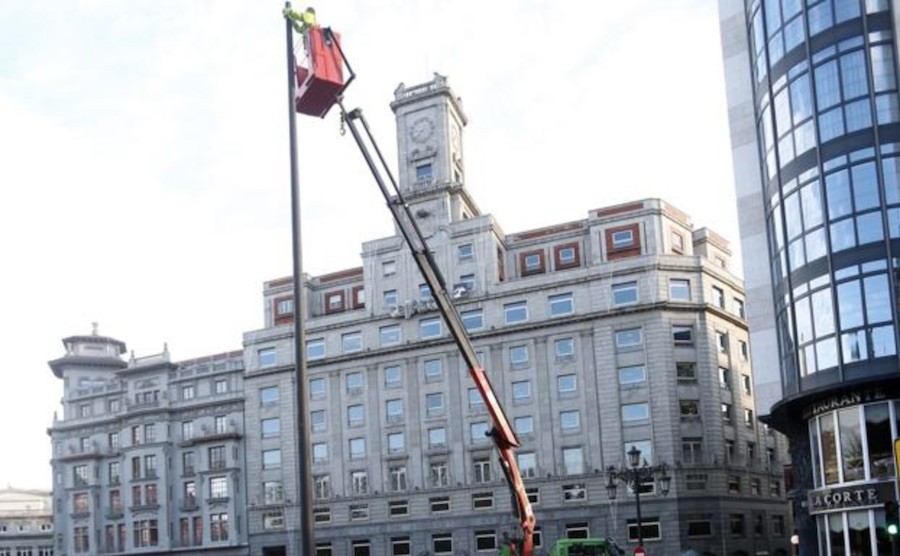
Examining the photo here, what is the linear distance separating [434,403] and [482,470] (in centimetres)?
597

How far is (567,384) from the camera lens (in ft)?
250

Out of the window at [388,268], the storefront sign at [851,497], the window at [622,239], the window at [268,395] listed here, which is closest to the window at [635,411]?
the window at [622,239]

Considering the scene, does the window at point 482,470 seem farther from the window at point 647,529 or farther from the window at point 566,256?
the window at point 566,256

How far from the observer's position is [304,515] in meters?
15.0

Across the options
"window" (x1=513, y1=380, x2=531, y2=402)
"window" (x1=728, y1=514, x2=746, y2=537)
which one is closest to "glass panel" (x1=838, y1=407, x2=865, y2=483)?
"window" (x1=728, y1=514, x2=746, y2=537)

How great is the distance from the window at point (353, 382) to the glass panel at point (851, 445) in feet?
162

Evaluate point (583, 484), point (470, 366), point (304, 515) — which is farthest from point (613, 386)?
point (304, 515)

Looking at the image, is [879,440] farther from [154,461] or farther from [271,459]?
[154,461]

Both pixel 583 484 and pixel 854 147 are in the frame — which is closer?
pixel 854 147

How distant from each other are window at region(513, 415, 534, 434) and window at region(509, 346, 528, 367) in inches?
142

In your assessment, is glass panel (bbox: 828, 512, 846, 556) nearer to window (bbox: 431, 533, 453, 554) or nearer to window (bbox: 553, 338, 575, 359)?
window (bbox: 553, 338, 575, 359)

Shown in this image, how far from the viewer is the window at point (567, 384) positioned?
75.9 meters

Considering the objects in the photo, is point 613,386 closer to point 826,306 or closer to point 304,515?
point 826,306

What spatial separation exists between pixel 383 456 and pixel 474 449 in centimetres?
723
